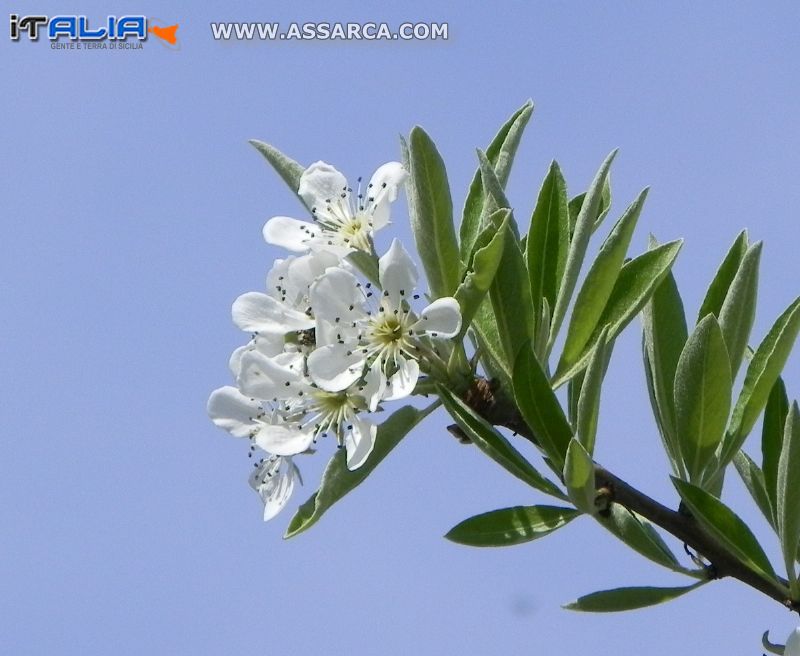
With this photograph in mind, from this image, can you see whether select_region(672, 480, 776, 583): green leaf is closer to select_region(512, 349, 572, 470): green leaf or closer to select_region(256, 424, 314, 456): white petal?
select_region(512, 349, 572, 470): green leaf

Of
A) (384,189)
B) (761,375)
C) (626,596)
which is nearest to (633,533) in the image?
(626,596)

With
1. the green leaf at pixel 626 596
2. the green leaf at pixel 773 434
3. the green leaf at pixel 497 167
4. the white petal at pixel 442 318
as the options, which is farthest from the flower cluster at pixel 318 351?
the green leaf at pixel 773 434

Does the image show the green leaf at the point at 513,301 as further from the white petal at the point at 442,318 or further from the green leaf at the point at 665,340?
the green leaf at the point at 665,340

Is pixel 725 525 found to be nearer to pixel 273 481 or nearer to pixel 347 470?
pixel 347 470

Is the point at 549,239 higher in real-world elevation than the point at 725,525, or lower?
higher

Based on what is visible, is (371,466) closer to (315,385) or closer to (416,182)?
(315,385)

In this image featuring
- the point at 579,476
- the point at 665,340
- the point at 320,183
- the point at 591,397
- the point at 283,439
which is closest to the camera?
the point at 579,476

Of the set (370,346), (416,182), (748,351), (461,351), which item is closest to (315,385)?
(370,346)
